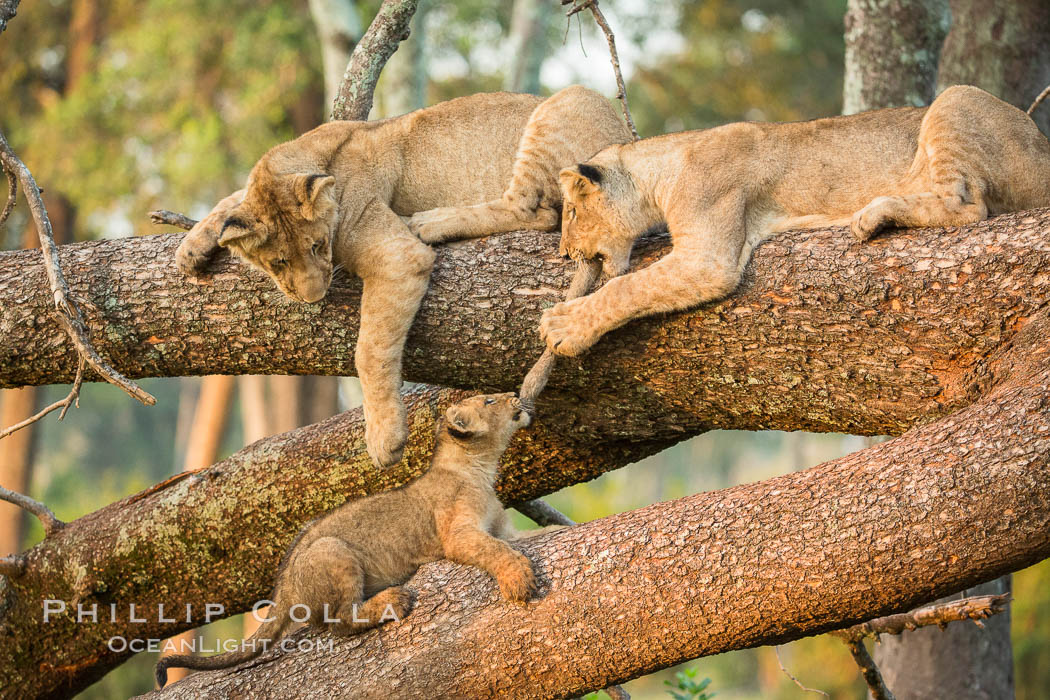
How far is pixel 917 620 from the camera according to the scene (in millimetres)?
4953

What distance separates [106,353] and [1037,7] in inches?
273

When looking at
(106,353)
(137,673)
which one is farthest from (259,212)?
(137,673)

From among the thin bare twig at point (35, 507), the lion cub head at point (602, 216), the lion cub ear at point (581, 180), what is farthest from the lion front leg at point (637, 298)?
the thin bare twig at point (35, 507)

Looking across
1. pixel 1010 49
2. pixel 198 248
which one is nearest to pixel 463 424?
pixel 198 248

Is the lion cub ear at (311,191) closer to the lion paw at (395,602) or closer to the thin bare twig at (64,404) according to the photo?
the thin bare twig at (64,404)

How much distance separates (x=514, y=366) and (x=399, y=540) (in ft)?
3.00

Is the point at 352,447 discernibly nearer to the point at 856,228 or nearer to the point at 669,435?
the point at 669,435

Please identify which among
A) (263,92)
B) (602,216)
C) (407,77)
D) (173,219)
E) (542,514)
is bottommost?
(542,514)

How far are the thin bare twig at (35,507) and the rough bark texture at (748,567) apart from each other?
1.94 meters

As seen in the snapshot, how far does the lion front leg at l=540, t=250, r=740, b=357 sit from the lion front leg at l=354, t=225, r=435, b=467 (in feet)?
1.99

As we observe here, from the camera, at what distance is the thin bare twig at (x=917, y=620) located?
448 cm

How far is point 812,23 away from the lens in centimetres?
1730

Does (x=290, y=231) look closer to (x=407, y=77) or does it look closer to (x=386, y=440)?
(x=386, y=440)

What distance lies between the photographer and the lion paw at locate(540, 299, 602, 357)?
4.17m
